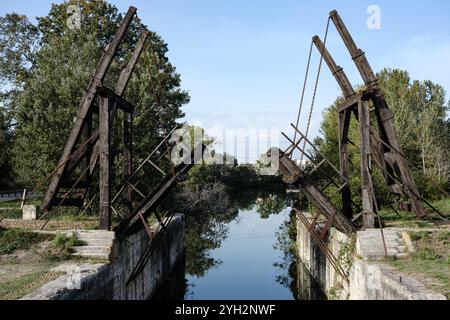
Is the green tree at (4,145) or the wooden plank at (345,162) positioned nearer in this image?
the wooden plank at (345,162)

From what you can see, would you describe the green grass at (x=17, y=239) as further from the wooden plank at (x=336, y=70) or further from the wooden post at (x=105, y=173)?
the wooden plank at (x=336, y=70)

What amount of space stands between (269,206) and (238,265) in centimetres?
2735

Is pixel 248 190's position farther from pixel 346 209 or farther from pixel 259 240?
pixel 346 209

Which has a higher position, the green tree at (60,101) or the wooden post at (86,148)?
the green tree at (60,101)

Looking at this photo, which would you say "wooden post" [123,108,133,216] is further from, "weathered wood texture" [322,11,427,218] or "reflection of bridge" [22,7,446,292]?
"weathered wood texture" [322,11,427,218]

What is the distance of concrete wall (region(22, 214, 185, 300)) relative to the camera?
8.72 metres

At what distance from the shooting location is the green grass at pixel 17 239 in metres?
12.2

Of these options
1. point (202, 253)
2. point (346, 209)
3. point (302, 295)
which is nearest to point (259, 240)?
point (202, 253)

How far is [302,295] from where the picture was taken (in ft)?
56.7

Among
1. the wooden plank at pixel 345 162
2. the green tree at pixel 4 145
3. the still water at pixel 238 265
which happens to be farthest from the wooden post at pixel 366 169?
the green tree at pixel 4 145

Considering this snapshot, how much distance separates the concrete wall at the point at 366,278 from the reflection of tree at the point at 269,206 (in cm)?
2597

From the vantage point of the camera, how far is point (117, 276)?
12000mm

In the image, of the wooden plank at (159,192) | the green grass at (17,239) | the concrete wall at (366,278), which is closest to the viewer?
the concrete wall at (366,278)
